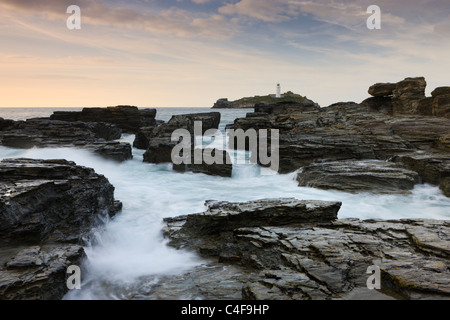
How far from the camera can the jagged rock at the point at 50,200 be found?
6.79 metres

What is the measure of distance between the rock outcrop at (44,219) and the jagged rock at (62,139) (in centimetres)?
896

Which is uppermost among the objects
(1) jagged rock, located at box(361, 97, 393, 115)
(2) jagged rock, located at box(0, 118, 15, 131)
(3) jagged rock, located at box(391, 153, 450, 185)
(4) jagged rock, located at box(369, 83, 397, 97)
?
(4) jagged rock, located at box(369, 83, 397, 97)

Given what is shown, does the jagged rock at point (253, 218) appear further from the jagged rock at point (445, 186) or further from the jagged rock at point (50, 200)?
the jagged rock at point (445, 186)

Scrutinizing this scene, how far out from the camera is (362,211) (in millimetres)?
A: 10961

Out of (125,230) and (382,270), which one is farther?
(125,230)

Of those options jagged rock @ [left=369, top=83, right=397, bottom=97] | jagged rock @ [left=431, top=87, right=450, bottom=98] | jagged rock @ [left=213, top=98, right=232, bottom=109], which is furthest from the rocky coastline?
jagged rock @ [left=213, top=98, right=232, bottom=109]

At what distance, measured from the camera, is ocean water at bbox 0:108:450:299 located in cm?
659

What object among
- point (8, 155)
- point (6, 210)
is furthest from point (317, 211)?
point (8, 155)

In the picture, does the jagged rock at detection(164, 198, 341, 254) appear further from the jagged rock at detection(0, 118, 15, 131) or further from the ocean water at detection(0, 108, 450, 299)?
the jagged rock at detection(0, 118, 15, 131)

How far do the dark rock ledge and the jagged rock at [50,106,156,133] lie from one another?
2767cm

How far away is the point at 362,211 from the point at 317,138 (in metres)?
8.35

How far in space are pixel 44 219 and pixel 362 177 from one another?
40.4ft
